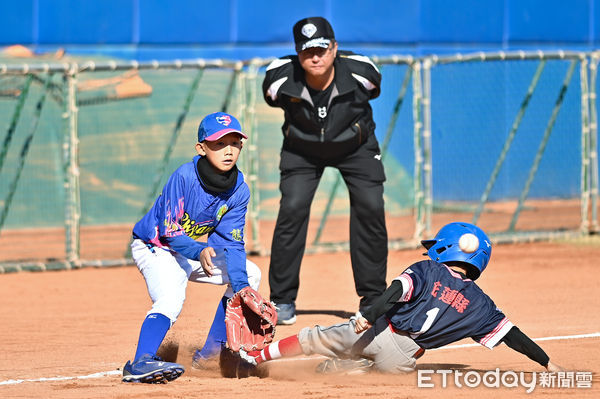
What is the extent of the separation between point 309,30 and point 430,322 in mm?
2988

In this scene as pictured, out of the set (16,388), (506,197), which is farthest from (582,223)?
(16,388)

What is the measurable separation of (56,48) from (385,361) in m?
11.1

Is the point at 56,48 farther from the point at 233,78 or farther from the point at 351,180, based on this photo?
the point at 351,180

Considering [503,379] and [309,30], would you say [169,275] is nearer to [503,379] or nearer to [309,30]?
[503,379]

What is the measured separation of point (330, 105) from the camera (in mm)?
8594

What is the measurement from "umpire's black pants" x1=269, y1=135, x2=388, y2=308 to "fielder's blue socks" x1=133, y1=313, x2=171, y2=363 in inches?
101

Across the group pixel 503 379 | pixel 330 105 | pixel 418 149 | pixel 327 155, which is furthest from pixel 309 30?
pixel 418 149

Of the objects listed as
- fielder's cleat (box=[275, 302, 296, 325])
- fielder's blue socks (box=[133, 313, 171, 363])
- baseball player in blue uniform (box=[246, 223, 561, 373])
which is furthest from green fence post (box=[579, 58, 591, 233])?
fielder's blue socks (box=[133, 313, 171, 363])

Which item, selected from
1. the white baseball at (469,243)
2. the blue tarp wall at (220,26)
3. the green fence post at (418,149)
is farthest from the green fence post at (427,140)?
the white baseball at (469,243)

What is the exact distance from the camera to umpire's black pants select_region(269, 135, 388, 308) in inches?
345

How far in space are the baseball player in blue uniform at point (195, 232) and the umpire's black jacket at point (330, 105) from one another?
1.94 metres

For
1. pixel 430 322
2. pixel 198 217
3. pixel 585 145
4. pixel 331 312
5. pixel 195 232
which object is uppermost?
pixel 198 217

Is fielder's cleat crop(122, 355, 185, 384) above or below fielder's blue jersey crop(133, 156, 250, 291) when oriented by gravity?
below

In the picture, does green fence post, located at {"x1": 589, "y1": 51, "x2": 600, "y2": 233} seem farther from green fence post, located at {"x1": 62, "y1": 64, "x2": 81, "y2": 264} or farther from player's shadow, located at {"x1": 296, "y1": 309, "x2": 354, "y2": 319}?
green fence post, located at {"x1": 62, "y1": 64, "x2": 81, "y2": 264}
